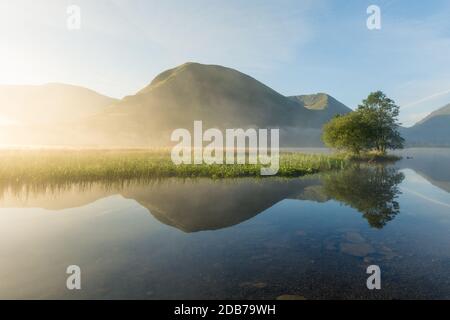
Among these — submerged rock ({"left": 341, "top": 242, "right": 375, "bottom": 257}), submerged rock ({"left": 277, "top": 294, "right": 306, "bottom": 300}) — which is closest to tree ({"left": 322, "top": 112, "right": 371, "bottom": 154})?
submerged rock ({"left": 341, "top": 242, "right": 375, "bottom": 257})

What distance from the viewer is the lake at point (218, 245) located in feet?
28.1

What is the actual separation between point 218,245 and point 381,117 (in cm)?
8195

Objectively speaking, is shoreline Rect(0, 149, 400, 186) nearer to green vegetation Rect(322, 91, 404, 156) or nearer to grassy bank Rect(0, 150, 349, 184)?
grassy bank Rect(0, 150, 349, 184)

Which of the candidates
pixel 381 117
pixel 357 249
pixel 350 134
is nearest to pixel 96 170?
pixel 357 249

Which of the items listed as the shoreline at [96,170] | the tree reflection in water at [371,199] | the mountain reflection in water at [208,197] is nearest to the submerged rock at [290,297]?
the mountain reflection in water at [208,197]

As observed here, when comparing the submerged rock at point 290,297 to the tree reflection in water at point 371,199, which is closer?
the submerged rock at point 290,297

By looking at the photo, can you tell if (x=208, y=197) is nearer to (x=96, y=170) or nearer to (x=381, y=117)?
(x=96, y=170)

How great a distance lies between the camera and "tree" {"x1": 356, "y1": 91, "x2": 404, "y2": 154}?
75.2m

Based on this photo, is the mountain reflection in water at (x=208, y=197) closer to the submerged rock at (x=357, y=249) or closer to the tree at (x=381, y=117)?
the submerged rock at (x=357, y=249)

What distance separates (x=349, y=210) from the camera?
19406 mm

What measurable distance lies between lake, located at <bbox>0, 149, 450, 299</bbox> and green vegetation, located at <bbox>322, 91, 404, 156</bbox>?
4643 cm
